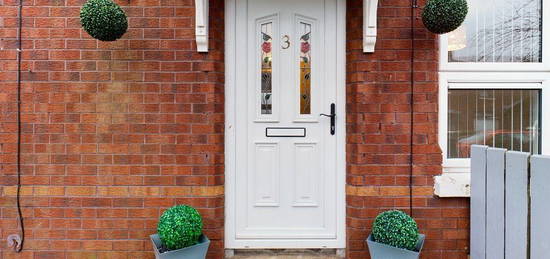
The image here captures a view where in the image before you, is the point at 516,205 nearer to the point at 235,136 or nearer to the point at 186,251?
the point at 235,136

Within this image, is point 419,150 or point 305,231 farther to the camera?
point 305,231

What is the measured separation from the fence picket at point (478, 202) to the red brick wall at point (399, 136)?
132mm

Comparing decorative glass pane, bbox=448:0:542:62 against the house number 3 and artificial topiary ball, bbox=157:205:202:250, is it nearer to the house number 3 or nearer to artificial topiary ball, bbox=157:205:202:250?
the house number 3

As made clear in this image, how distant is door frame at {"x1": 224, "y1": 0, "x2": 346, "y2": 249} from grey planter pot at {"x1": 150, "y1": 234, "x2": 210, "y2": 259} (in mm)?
426

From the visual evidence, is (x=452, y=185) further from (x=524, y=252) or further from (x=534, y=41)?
(x=534, y=41)

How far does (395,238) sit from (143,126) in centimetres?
216

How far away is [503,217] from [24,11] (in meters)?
3.98

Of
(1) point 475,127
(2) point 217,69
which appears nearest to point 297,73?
(2) point 217,69

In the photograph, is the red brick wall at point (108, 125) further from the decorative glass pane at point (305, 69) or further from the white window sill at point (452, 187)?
the white window sill at point (452, 187)

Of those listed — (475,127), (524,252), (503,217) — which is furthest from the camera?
(475,127)

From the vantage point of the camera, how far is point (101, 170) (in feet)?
10.8

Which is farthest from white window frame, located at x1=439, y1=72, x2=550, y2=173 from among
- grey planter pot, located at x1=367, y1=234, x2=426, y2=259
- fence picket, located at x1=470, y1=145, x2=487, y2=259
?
grey planter pot, located at x1=367, y1=234, x2=426, y2=259

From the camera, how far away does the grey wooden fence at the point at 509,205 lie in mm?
2332

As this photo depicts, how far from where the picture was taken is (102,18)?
2895 millimetres
